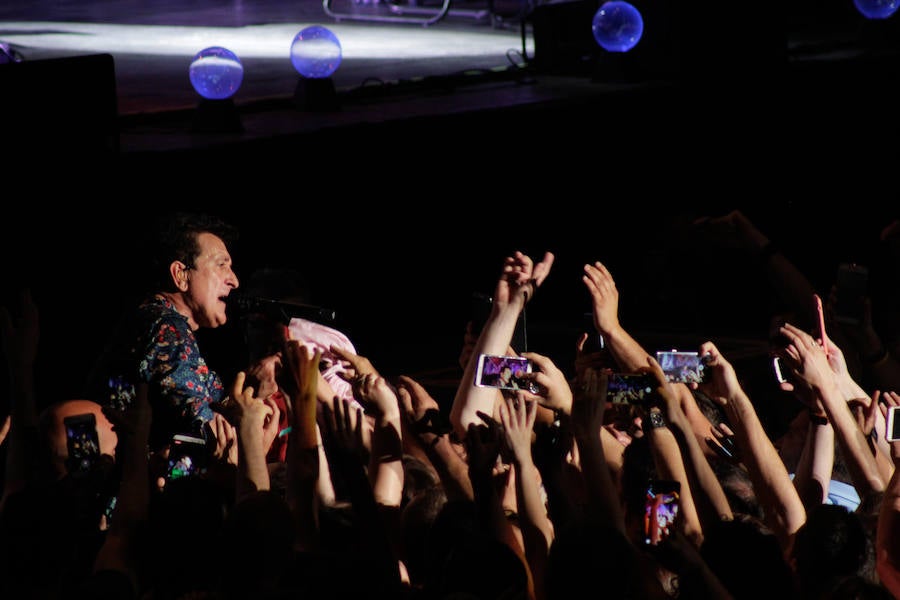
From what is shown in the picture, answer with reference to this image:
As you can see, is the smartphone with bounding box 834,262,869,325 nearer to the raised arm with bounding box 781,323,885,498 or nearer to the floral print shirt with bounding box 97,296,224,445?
the raised arm with bounding box 781,323,885,498

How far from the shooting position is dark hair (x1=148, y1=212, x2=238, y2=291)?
12.0 ft

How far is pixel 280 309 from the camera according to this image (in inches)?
134

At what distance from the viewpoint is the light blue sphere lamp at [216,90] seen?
5.43m

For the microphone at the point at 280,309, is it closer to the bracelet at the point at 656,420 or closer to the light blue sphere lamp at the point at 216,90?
the bracelet at the point at 656,420

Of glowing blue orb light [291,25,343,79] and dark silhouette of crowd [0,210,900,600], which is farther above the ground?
glowing blue orb light [291,25,343,79]

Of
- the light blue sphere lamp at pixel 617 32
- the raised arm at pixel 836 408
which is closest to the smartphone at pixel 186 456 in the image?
the raised arm at pixel 836 408

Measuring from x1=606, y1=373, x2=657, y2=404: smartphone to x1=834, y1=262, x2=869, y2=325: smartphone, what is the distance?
1077mm

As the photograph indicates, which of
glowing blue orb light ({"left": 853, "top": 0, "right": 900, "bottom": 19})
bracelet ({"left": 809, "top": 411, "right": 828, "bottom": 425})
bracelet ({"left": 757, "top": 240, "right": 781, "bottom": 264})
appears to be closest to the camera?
bracelet ({"left": 809, "top": 411, "right": 828, "bottom": 425})

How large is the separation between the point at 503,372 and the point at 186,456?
0.85 meters

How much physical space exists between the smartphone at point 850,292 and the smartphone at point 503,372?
1211mm

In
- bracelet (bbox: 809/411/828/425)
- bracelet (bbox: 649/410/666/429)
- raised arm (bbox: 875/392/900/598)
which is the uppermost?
bracelet (bbox: 649/410/666/429)

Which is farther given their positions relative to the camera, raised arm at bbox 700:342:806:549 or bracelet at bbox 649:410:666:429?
bracelet at bbox 649:410:666:429

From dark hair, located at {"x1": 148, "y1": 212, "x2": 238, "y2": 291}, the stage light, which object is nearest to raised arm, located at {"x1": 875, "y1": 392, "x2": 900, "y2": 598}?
dark hair, located at {"x1": 148, "y1": 212, "x2": 238, "y2": 291}

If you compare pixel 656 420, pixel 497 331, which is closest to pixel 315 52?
pixel 497 331
